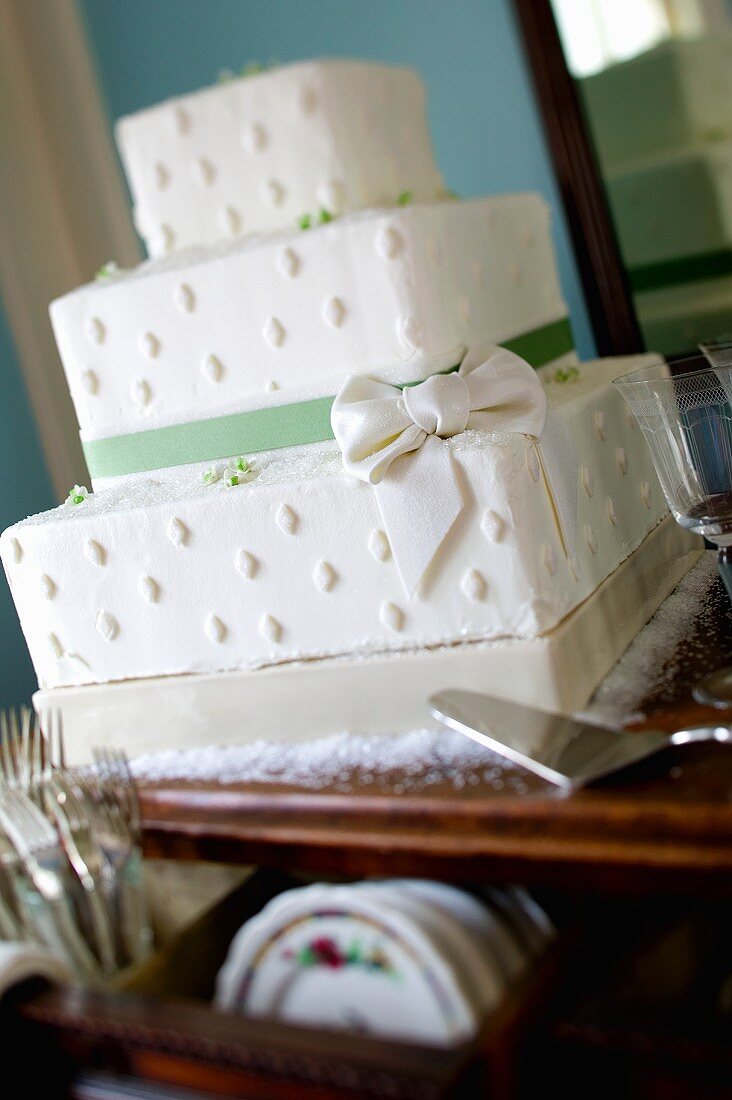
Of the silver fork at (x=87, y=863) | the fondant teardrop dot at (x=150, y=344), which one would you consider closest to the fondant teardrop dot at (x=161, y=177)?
the fondant teardrop dot at (x=150, y=344)

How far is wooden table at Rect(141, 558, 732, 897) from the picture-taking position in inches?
36.1

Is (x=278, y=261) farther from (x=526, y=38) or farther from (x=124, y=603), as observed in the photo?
(x=526, y=38)

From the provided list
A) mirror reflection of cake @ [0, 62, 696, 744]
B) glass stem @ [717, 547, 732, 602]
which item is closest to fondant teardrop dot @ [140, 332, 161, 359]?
mirror reflection of cake @ [0, 62, 696, 744]

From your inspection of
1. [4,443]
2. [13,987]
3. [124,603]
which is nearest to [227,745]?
[124,603]

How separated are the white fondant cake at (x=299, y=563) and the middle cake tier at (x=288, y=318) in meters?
0.09

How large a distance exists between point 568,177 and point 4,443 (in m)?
1.12

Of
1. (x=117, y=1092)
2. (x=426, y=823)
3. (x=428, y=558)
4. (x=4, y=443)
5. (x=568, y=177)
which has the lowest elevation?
(x=117, y=1092)

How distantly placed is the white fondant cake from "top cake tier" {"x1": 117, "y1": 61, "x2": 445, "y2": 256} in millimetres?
305

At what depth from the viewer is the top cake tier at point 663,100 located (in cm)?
186

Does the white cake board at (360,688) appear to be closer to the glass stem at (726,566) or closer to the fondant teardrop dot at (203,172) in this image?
the glass stem at (726,566)

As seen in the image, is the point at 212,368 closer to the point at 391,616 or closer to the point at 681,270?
the point at 391,616

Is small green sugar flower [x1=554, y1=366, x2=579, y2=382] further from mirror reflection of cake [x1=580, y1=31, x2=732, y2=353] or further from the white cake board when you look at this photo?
mirror reflection of cake [x1=580, y1=31, x2=732, y2=353]

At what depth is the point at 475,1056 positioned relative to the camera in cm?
81

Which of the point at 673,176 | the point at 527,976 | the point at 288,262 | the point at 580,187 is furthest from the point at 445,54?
the point at 527,976
